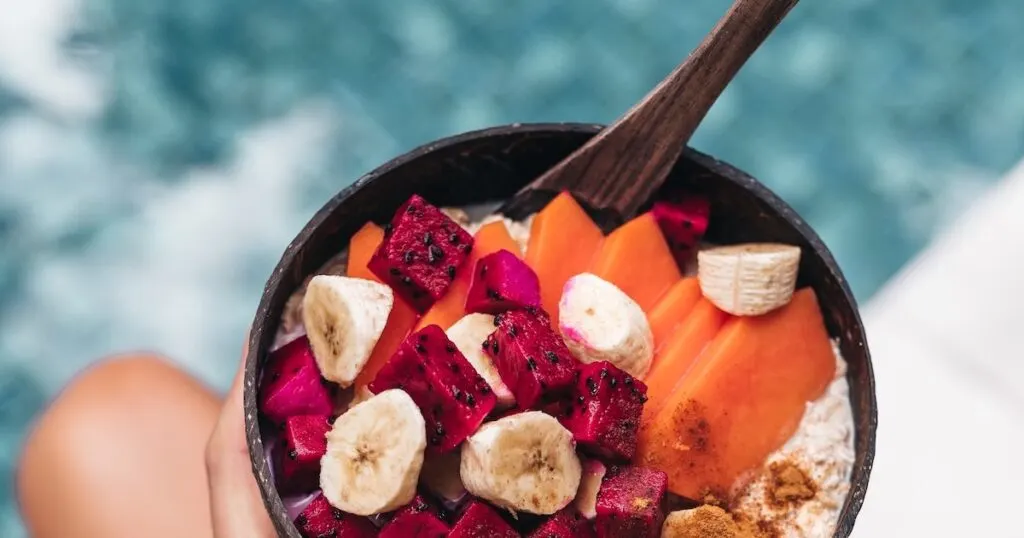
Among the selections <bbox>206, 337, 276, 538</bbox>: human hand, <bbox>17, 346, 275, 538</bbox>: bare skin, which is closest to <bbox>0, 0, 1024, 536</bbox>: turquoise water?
<bbox>17, 346, 275, 538</bbox>: bare skin

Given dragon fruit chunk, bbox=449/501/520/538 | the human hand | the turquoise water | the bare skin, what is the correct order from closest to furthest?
dragon fruit chunk, bbox=449/501/520/538 < the human hand < the bare skin < the turquoise water

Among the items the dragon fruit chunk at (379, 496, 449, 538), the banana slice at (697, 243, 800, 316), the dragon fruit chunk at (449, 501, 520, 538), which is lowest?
the dragon fruit chunk at (379, 496, 449, 538)

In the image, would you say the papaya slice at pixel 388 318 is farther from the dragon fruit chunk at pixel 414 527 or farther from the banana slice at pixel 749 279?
the banana slice at pixel 749 279

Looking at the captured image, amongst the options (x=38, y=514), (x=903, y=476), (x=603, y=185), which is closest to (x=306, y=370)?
(x=603, y=185)

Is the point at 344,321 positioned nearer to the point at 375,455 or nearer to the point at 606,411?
the point at 375,455

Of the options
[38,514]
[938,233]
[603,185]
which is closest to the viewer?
[603,185]

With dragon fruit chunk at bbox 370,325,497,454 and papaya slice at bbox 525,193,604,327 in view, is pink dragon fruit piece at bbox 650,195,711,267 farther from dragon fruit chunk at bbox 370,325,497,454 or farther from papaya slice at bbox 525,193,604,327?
dragon fruit chunk at bbox 370,325,497,454

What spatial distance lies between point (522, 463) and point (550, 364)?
0.12 meters

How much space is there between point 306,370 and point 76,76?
6.34ft

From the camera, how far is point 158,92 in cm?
285

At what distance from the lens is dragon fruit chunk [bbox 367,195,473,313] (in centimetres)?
136

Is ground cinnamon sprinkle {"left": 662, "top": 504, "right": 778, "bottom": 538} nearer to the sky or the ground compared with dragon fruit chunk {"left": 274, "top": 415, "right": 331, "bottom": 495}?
nearer to the sky

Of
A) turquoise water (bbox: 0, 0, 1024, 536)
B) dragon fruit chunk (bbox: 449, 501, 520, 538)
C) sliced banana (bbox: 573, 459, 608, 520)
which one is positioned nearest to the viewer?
dragon fruit chunk (bbox: 449, 501, 520, 538)

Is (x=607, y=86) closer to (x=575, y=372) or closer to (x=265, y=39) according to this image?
(x=265, y=39)
